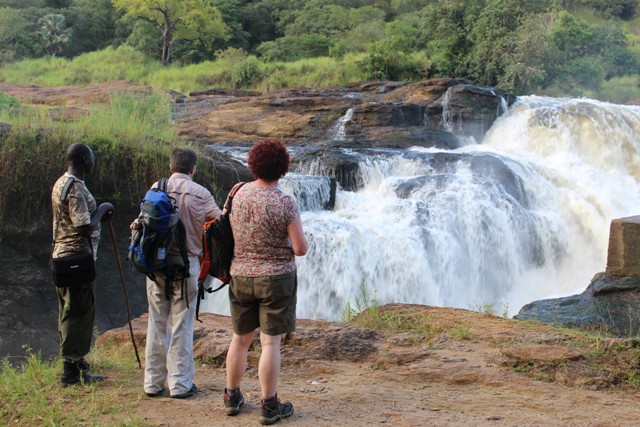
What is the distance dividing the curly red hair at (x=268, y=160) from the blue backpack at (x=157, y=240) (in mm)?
620

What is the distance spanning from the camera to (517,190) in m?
13.1

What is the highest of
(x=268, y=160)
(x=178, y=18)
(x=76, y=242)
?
(x=178, y=18)

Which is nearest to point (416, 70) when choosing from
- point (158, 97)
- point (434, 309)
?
point (158, 97)

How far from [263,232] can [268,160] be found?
1.26 ft

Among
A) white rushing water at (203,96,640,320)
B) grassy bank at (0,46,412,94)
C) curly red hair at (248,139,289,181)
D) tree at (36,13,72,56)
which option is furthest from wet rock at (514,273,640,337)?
tree at (36,13,72,56)

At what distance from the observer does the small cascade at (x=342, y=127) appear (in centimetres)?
1633

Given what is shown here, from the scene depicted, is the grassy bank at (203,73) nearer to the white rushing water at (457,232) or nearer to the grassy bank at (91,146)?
the white rushing water at (457,232)

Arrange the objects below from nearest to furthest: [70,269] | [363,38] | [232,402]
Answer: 1. [232,402]
2. [70,269]
3. [363,38]

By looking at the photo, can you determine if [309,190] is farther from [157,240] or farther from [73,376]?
[157,240]

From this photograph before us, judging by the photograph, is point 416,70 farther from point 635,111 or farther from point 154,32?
point 154,32

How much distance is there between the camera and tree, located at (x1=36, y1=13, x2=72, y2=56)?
32.4 meters

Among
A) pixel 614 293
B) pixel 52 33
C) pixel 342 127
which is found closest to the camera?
pixel 614 293

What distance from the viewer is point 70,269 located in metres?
4.16

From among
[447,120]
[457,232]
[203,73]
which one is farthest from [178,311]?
[203,73]
